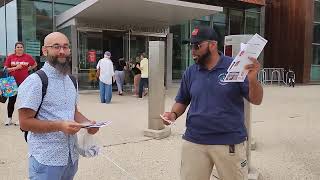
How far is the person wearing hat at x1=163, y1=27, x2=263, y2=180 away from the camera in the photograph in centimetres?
300

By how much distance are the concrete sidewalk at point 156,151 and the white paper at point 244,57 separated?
1.54 meters

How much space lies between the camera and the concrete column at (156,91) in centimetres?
710

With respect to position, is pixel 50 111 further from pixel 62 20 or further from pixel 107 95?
pixel 62 20

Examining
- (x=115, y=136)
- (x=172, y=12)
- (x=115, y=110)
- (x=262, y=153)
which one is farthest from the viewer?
(x=172, y=12)

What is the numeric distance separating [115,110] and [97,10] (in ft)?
16.2

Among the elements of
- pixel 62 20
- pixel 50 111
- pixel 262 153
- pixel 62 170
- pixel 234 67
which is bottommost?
pixel 262 153

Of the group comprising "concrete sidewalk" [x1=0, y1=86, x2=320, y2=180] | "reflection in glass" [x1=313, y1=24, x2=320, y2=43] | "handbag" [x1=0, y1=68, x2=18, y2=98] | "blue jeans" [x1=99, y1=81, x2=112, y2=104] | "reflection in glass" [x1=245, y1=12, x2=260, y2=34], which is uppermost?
"reflection in glass" [x1=245, y1=12, x2=260, y2=34]

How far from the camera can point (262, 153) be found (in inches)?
237

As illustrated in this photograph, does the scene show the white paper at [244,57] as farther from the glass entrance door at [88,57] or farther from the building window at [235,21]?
the building window at [235,21]

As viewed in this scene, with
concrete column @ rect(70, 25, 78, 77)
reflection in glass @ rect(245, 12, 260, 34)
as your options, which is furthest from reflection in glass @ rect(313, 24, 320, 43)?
concrete column @ rect(70, 25, 78, 77)

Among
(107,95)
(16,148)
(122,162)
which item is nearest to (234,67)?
→ (122,162)

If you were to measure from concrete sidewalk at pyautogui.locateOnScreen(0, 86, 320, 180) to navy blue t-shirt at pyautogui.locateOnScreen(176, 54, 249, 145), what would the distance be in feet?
3.63

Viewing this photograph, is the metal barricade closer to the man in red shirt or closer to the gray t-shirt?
the man in red shirt

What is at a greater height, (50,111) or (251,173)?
(50,111)
